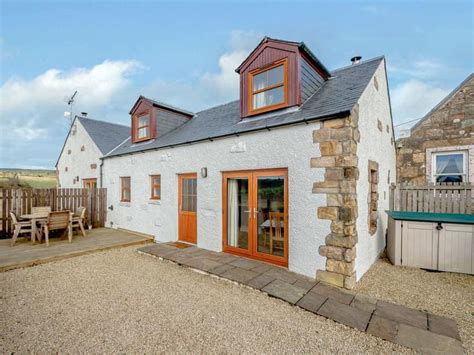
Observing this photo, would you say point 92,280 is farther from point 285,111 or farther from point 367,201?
point 367,201

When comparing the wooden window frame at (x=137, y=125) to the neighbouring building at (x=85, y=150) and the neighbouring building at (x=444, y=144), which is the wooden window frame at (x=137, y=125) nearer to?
the neighbouring building at (x=85, y=150)

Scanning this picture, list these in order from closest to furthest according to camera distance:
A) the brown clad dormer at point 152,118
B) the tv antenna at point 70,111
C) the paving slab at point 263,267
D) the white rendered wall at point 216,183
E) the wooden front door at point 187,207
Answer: the white rendered wall at point 216,183, the paving slab at point 263,267, the wooden front door at point 187,207, the brown clad dormer at point 152,118, the tv antenna at point 70,111

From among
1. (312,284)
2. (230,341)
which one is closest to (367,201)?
(312,284)

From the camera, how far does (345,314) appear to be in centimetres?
331

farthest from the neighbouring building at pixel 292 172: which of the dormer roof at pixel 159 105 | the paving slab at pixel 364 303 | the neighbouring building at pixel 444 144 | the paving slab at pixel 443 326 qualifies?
the dormer roof at pixel 159 105

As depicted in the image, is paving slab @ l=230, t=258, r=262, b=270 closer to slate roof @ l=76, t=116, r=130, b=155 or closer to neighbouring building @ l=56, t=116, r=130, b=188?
neighbouring building @ l=56, t=116, r=130, b=188

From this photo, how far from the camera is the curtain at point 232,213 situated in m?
5.89

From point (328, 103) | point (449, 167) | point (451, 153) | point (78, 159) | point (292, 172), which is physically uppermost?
point (328, 103)

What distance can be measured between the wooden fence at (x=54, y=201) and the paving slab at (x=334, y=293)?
1018cm

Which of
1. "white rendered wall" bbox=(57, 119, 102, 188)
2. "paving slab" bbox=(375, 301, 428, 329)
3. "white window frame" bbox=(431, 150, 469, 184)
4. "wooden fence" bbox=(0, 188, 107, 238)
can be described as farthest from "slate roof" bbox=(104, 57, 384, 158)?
"white rendered wall" bbox=(57, 119, 102, 188)

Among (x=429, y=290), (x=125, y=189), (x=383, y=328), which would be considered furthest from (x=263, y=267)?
(x=125, y=189)

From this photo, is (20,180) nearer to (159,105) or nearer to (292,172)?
(159,105)

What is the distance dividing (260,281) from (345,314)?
1.59 m

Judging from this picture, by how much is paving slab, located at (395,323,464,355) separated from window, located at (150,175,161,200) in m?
7.64
